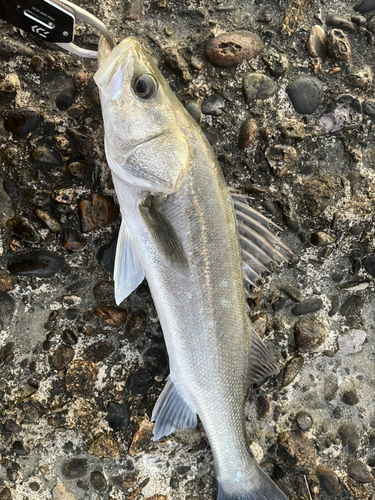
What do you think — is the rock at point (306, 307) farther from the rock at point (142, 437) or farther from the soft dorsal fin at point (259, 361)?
the rock at point (142, 437)

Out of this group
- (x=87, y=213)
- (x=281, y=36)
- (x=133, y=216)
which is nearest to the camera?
(x=133, y=216)

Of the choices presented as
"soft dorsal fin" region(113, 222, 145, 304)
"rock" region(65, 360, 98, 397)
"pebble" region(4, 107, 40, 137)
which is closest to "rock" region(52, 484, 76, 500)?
"rock" region(65, 360, 98, 397)

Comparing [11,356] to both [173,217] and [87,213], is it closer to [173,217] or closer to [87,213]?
[87,213]

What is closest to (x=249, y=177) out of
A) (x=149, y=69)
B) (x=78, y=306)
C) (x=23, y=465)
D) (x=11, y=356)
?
(x=149, y=69)

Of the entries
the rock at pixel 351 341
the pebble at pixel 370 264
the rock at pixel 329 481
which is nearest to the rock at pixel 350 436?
the rock at pixel 329 481

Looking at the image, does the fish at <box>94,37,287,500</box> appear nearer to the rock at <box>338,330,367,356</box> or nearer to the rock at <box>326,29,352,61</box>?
the rock at <box>338,330,367,356</box>

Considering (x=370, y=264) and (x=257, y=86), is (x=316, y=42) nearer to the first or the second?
(x=257, y=86)
